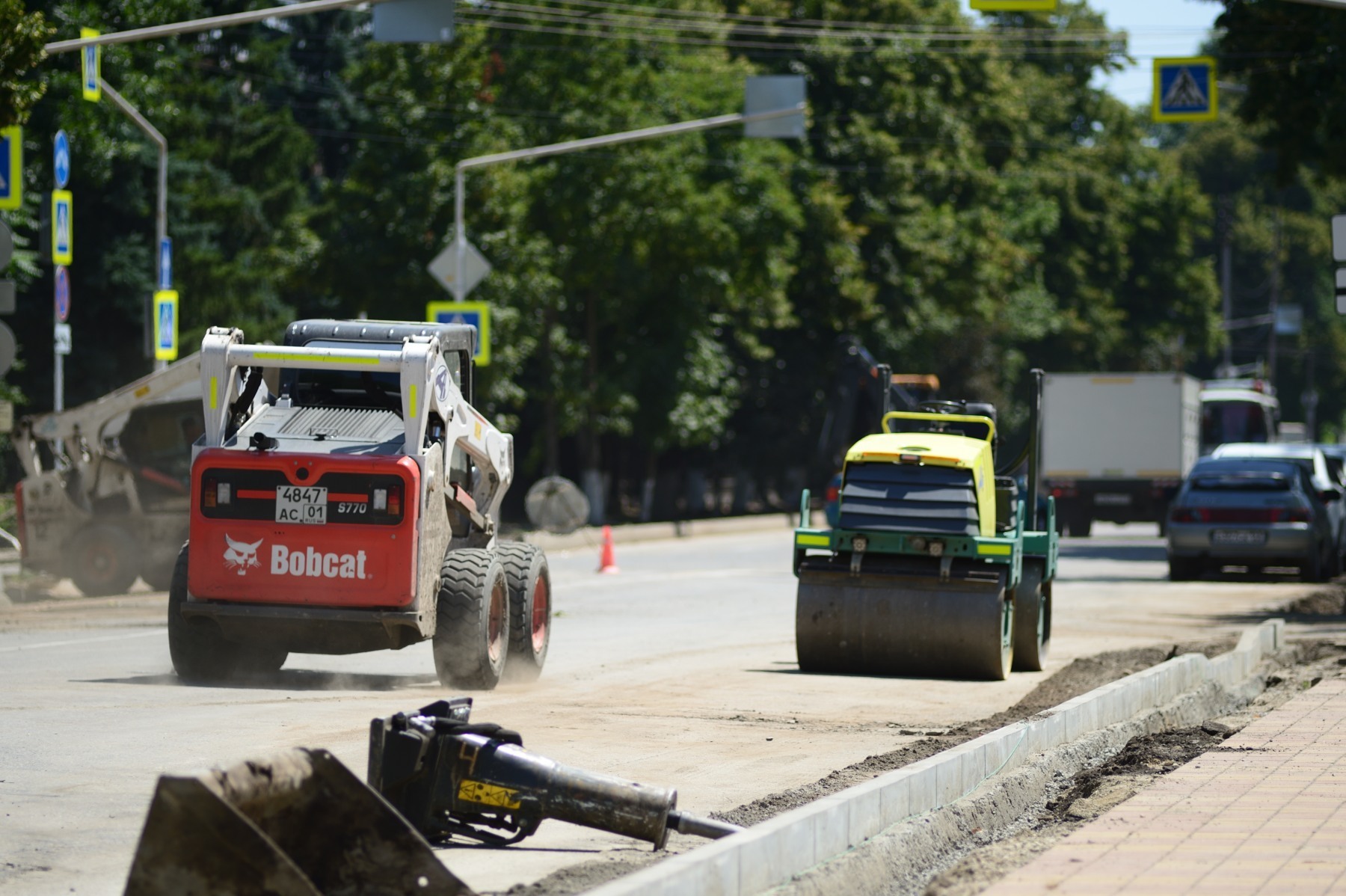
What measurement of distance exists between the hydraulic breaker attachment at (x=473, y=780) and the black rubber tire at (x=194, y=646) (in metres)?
6.25

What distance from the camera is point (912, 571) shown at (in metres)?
13.7

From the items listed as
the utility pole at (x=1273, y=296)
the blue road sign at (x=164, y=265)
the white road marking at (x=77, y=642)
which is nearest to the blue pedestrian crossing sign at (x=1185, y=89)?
the blue road sign at (x=164, y=265)

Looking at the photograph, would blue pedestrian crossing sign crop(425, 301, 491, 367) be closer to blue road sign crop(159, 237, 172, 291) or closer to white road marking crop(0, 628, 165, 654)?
blue road sign crop(159, 237, 172, 291)

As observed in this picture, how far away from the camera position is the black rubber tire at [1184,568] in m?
26.0

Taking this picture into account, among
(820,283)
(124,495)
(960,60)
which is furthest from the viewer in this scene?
(960,60)

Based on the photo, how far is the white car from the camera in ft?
88.0

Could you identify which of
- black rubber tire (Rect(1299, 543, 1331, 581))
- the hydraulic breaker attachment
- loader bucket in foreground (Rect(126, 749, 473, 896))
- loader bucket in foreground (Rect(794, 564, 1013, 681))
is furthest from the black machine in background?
loader bucket in foreground (Rect(126, 749, 473, 896))

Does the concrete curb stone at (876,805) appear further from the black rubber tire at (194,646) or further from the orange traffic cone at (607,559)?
the orange traffic cone at (607,559)

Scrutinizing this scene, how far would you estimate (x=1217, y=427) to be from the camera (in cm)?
4956

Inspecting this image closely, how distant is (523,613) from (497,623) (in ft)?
0.88

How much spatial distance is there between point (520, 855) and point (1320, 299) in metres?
104

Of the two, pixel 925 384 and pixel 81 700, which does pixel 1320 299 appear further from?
pixel 81 700

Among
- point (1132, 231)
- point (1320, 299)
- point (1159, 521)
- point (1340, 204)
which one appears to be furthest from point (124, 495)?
point (1320, 299)

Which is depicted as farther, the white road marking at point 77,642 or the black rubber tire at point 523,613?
the white road marking at point 77,642
